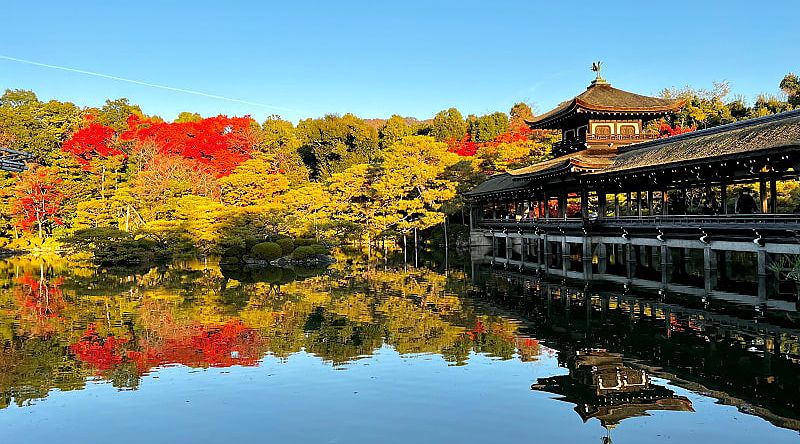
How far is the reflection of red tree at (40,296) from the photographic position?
20.0 meters

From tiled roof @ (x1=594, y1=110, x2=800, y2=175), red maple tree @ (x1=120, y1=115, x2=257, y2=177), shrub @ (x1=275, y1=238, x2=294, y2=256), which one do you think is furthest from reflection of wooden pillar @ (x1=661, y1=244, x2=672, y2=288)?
red maple tree @ (x1=120, y1=115, x2=257, y2=177)

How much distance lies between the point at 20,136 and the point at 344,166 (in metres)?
29.4

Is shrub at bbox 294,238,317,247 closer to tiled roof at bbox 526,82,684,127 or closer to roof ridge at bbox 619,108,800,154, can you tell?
tiled roof at bbox 526,82,684,127

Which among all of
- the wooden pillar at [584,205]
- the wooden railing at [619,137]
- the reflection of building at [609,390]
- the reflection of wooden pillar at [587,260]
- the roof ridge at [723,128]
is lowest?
the reflection of building at [609,390]

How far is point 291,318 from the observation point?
60.1ft

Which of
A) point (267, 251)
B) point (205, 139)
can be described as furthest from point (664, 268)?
point (205, 139)

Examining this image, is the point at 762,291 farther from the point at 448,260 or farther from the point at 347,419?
the point at 448,260

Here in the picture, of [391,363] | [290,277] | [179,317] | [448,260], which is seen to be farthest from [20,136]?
[391,363]

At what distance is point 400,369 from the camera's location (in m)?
12.3

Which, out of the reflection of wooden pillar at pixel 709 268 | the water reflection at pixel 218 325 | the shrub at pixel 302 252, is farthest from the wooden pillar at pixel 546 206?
the shrub at pixel 302 252

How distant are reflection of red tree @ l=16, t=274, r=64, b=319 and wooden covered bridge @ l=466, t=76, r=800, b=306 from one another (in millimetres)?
20191

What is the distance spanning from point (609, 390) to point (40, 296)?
22.0 metres

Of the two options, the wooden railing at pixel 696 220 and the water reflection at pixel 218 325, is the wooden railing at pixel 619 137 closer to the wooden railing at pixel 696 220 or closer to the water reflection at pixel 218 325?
the wooden railing at pixel 696 220

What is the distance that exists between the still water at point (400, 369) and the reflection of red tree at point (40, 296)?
0.18m
